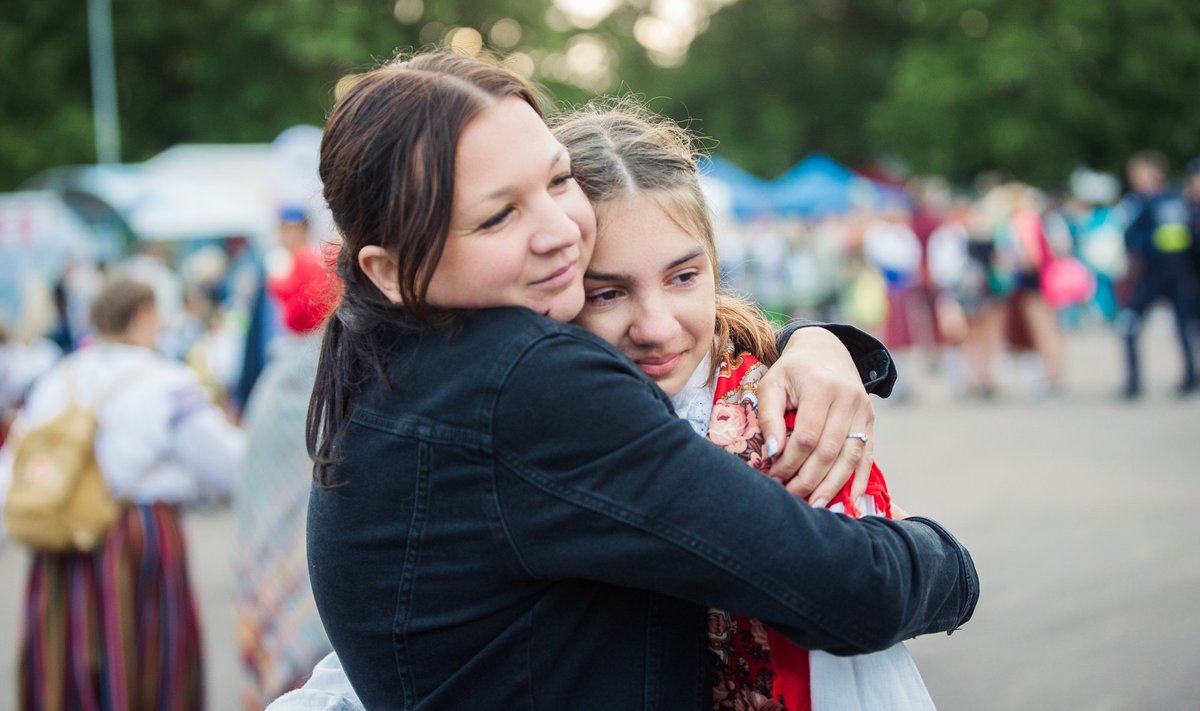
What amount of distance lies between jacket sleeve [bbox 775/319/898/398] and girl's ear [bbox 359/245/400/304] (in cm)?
→ 64

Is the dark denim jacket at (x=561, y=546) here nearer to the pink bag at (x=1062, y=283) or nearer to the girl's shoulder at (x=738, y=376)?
the girl's shoulder at (x=738, y=376)

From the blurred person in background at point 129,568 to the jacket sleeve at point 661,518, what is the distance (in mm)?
3292

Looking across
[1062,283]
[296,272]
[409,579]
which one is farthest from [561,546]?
[1062,283]

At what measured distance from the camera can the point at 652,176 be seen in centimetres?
173

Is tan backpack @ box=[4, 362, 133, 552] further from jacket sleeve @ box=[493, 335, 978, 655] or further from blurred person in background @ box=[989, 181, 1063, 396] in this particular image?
blurred person in background @ box=[989, 181, 1063, 396]

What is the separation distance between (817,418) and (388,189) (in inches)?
25.2

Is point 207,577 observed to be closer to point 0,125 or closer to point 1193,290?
point 1193,290

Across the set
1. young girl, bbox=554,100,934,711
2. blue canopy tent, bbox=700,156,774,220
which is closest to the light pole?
blue canopy tent, bbox=700,156,774,220

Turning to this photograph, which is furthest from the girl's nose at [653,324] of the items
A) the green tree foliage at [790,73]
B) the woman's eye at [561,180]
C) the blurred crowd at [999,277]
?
the green tree foliage at [790,73]

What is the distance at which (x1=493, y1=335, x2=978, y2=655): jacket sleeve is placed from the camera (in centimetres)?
133

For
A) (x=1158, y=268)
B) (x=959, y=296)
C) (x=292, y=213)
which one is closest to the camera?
(x=292, y=213)

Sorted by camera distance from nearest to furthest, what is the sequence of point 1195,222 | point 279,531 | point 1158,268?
point 279,531
point 1158,268
point 1195,222

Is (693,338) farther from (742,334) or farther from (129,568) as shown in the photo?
(129,568)

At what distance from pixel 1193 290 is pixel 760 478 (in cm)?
1114
